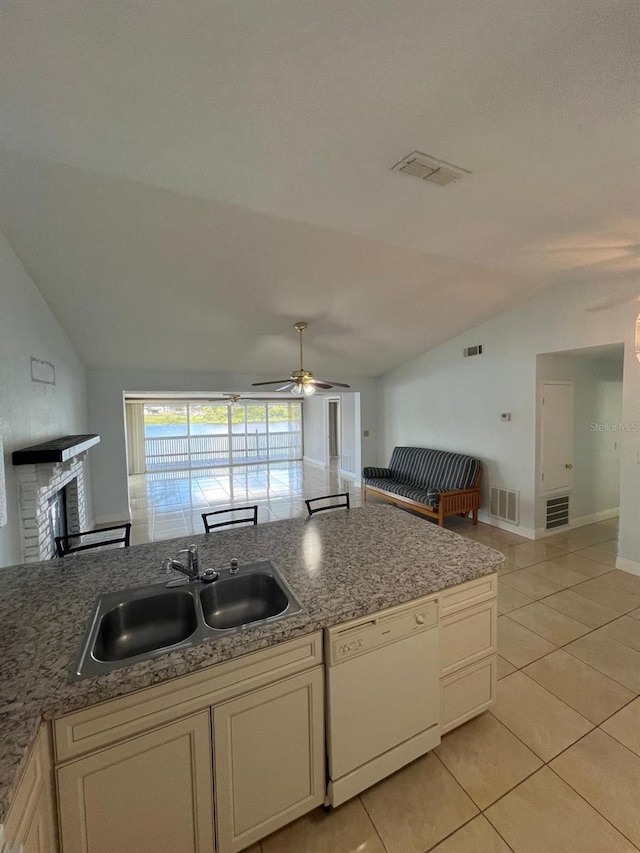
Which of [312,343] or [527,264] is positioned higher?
→ [527,264]

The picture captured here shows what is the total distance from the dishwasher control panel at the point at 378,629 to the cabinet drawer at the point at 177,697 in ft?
0.24

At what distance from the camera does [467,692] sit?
5.89 feet

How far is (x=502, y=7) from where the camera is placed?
1.07 m

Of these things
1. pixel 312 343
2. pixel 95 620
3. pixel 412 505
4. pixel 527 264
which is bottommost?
pixel 412 505

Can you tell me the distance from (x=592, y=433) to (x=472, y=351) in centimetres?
193

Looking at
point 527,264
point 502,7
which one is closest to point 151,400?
point 527,264

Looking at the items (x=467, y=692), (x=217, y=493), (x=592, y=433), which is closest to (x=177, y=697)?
(x=467, y=692)

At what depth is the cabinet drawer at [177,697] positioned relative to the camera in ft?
3.39

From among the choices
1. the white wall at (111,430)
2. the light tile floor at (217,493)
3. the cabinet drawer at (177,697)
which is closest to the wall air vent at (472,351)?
the light tile floor at (217,493)

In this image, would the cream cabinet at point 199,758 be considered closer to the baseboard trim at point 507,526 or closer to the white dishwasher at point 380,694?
the white dishwasher at point 380,694

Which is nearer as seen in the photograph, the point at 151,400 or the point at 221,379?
the point at 221,379

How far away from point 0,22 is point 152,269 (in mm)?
1966

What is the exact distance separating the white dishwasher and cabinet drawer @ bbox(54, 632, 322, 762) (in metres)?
0.16

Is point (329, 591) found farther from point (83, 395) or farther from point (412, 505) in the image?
point (83, 395)
